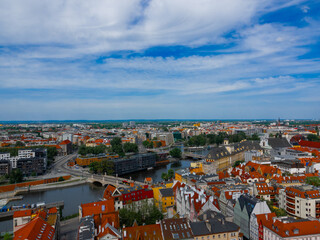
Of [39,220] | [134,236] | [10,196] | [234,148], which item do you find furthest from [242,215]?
[234,148]

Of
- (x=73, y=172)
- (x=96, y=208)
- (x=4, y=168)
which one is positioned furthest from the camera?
(x=73, y=172)

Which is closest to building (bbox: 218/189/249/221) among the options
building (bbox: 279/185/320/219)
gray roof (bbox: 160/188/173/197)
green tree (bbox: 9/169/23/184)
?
building (bbox: 279/185/320/219)

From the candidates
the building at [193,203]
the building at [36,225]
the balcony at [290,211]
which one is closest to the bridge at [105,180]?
the building at [193,203]

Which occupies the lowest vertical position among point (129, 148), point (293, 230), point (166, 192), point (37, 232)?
point (129, 148)

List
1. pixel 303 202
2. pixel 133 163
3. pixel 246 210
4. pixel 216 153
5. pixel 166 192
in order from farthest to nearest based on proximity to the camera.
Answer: pixel 133 163, pixel 216 153, pixel 166 192, pixel 303 202, pixel 246 210

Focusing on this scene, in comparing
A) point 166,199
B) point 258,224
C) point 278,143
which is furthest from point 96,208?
point 278,143

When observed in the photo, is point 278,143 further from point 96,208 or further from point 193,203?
point 96,208

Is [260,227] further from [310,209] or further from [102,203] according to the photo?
[102,203]
